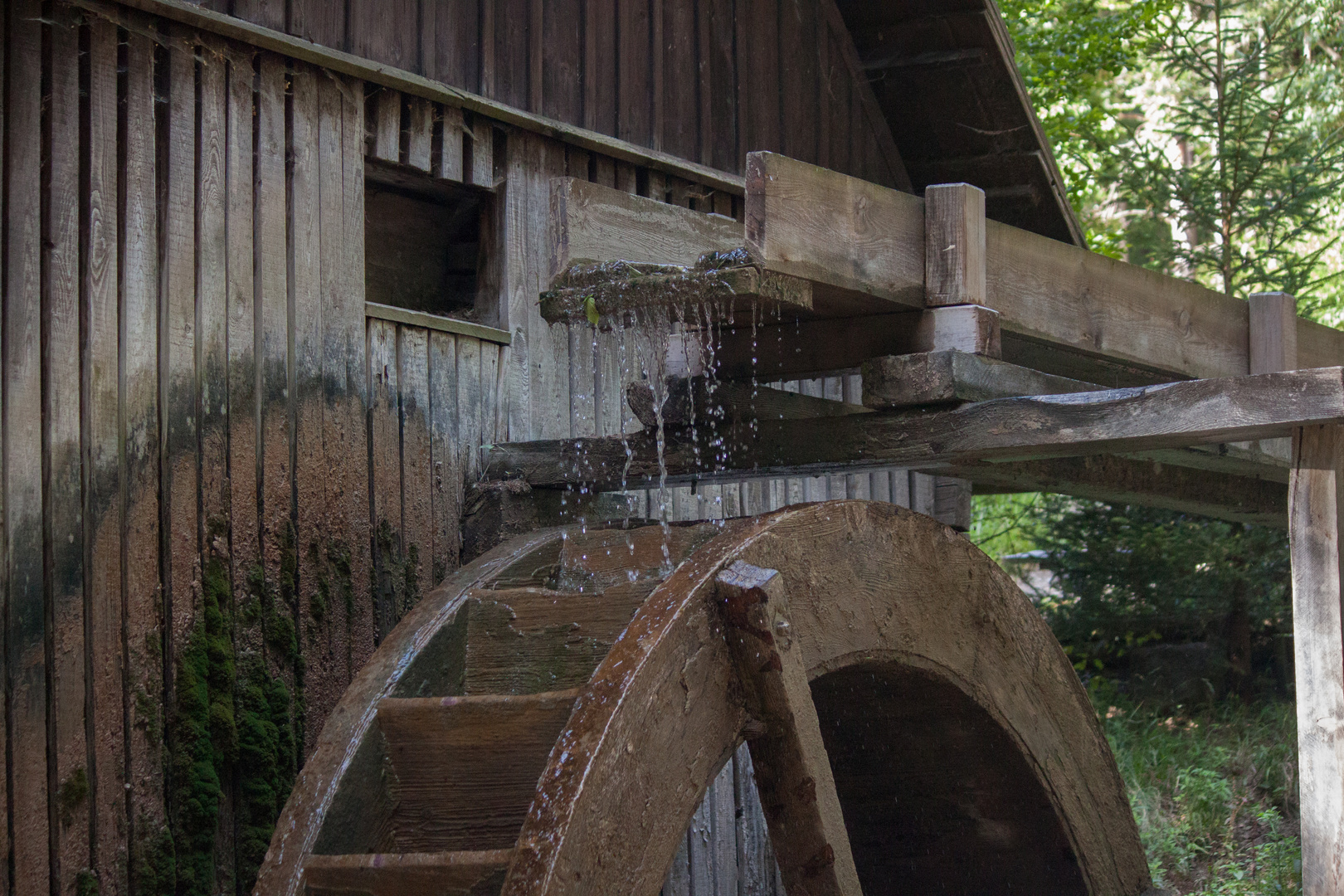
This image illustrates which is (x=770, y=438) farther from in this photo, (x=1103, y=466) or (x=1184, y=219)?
(x=1184, y=219)

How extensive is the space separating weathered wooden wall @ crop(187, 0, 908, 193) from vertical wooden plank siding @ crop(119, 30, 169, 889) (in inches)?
18.0

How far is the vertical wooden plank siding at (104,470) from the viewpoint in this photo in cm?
326

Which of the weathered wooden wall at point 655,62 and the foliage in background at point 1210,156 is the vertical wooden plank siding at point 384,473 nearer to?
the weathered wooden wall at point 655,62

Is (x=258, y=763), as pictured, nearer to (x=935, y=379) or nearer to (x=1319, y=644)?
(x=935, y=379)

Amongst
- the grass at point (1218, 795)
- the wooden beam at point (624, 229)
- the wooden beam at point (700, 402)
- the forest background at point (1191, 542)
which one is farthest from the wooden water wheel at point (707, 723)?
the forest background at point (1191, 542)

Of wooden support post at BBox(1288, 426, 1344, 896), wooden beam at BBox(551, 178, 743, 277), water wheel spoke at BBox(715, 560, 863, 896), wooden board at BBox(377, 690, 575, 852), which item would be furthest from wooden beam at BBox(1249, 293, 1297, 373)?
wooden board at BBox(377, 690, 575, 852)

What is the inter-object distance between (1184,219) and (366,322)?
745 centimetres

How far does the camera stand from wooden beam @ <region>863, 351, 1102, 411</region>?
3586 millimetres

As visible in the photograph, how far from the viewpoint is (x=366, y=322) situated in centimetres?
412

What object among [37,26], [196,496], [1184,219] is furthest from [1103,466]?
[1184,219]

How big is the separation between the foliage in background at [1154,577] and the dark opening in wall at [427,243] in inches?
227

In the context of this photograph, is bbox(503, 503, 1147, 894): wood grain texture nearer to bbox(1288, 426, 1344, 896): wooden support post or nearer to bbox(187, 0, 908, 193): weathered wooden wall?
bbox(1288, 426, 1344, 896): wooden support post

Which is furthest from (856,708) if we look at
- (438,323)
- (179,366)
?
(179,366)

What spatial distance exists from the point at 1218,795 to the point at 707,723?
5.45 meters
